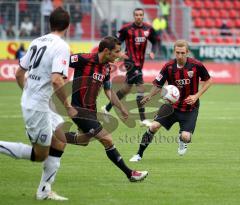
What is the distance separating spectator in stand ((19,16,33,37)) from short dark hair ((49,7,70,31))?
2191cm

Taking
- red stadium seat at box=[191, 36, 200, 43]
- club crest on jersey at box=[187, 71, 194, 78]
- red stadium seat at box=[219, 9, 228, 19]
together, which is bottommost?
red stadium seat at box=[191, 36, 200, 43]

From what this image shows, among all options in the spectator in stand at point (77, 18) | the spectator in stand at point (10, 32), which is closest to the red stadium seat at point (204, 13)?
the spectator in stand at point (77, 18)

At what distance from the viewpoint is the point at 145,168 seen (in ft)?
34.8

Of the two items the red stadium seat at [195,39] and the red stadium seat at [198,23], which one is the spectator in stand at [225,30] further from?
the red stadium seat at [198,23]

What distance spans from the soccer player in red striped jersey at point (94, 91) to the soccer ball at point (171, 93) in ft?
4.72

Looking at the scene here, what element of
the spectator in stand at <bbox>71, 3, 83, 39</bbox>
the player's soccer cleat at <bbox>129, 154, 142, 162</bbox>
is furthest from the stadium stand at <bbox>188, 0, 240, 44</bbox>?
the player's soccer cleat at <bbox>129, 154, 142, 162</bbox>

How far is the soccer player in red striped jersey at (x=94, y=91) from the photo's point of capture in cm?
918

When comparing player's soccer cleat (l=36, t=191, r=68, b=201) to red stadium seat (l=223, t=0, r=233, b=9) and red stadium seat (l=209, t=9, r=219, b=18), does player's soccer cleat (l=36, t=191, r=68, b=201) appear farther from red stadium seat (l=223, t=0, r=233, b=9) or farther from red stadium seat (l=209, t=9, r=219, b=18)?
red stadium seat (l=223, t=0, r=233, b=9)

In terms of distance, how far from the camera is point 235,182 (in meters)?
9.39

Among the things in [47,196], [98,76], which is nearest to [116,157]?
[98,76]

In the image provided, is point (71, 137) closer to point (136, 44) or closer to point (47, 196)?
point (47, 196)

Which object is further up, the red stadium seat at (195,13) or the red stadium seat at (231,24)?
the red stadium seat at (195,13)

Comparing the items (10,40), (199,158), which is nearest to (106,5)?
(10,40)

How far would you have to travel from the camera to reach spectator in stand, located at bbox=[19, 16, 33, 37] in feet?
96.5
